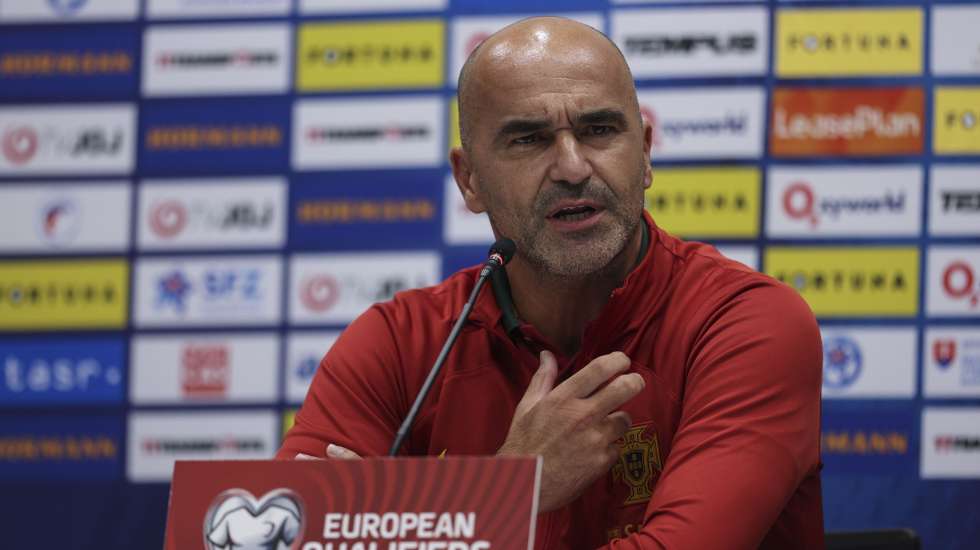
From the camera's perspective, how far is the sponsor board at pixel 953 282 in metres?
3.11

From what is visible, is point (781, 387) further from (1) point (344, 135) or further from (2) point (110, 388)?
(2) point (110, 388)

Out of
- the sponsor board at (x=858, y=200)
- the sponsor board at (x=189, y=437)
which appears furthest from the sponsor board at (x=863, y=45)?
the sponsor board at (x=189, y=437)

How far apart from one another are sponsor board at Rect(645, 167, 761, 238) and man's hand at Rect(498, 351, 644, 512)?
1.84m

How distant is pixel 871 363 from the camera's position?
3109 millimetres

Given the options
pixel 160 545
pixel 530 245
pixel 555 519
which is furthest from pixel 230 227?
pixel 555 519

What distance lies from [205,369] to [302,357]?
305mm

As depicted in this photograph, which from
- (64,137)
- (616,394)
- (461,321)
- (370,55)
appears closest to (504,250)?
(461,321)

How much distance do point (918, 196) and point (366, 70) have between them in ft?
5.47

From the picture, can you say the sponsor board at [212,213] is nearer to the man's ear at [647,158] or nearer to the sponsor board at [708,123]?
the sponsor board at [708,123]

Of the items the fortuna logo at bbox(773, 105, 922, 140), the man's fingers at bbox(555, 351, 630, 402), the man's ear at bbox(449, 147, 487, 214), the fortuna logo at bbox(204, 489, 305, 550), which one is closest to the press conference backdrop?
the fortuna logo at bbox(773, 105, 922, 140)

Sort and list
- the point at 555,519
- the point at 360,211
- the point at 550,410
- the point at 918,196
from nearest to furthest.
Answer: the point at 550,410 < the point at 555,519 < the point at 918,196 < the point at 360,211

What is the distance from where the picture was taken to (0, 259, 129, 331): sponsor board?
345 centimetres

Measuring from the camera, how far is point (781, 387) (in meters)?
1.49

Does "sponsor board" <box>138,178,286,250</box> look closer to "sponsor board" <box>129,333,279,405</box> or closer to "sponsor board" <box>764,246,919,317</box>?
"sponsor board" <box>129,333,279,405</box>
